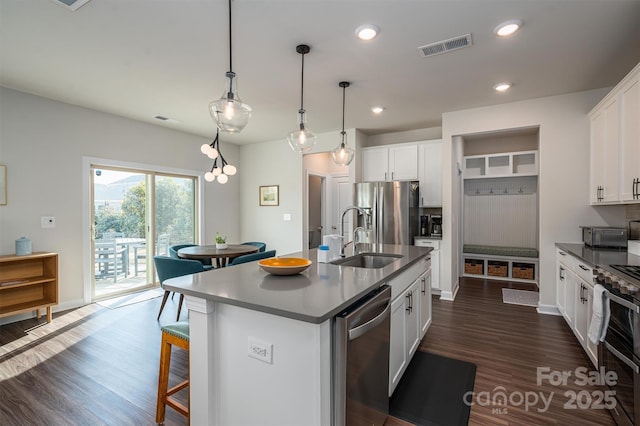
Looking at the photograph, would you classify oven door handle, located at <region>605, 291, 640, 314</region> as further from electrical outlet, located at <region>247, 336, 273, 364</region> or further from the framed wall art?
the framed wall art

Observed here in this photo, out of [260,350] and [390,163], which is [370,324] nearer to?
[260,350]

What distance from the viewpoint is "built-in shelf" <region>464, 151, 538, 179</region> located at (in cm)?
537

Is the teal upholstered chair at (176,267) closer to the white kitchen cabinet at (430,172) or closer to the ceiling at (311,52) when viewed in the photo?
the ceiling at (311,52)

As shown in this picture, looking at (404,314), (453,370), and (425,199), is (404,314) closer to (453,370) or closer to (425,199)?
(453,370)

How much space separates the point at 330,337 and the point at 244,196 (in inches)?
223

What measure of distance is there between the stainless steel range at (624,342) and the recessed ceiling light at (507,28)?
6.13 ft

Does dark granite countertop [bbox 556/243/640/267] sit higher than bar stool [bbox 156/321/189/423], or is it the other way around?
dark granite countertop [bbox 556/243/640/267]

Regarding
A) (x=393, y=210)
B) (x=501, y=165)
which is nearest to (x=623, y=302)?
(x=393, y=210)

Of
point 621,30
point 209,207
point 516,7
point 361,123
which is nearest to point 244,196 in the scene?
point 209,207

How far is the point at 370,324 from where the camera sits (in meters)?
1.48

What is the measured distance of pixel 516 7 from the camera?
212cm

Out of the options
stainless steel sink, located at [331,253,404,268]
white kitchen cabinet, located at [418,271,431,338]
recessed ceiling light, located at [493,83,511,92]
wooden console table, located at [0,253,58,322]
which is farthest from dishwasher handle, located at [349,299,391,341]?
wooden console table, located at [0,253,58,322]

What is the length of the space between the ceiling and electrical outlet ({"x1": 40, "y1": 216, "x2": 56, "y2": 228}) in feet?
5.03

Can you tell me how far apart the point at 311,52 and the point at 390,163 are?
283 cm
